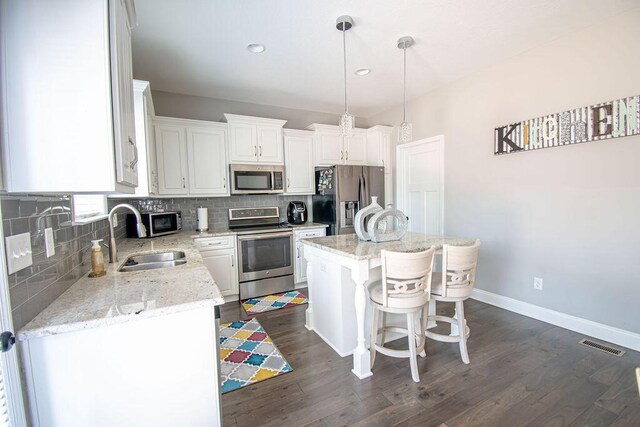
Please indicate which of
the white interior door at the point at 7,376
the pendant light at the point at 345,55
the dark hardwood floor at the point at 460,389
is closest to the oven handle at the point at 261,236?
the dark hardwood floor at the point at 460,389

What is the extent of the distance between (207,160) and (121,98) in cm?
267

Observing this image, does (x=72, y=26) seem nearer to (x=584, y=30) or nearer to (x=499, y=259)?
(x=584, y=30)

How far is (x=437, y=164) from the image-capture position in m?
3.86

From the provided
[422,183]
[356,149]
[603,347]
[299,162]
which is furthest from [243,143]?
[603,347]

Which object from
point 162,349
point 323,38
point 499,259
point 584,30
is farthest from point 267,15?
point 499,259

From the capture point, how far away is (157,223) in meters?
3.21

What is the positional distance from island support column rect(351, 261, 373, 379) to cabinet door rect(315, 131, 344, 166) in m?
2.63

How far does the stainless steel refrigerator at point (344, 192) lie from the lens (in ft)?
13.0

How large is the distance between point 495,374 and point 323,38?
3046 millimetres

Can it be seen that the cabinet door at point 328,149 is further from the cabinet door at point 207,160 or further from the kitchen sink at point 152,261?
the kitchen sink at point 152,261

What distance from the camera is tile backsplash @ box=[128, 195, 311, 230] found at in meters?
3.63

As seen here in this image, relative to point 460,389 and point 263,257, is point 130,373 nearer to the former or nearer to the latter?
point 460,389

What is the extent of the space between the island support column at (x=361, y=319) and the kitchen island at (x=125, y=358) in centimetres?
103

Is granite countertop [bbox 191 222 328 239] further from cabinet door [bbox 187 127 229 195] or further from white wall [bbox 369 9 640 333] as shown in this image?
white wall [bbox 369 9 640 333]
